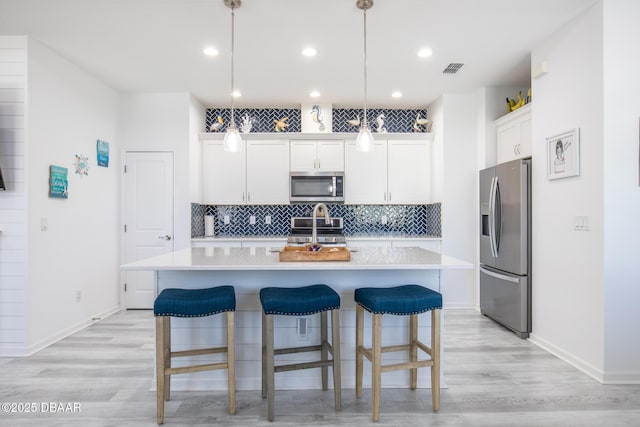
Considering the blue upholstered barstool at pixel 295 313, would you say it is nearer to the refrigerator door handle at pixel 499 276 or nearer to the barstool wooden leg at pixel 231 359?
the barstool wooden leg at pixel 231 359

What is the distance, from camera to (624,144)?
2541mm

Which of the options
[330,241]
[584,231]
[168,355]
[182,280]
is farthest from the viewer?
[330,241]

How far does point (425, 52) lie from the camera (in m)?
3.38

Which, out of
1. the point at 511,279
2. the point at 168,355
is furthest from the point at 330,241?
the point at 168,355

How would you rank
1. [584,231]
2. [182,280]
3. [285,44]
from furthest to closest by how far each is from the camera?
[285,44], [584,231], [182,280]

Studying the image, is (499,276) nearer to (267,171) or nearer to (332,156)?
(332,156)

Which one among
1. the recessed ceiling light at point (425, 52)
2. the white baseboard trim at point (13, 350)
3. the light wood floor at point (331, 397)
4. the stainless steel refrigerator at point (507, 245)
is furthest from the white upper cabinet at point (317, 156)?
the white baseboard trim at point (13, 350)

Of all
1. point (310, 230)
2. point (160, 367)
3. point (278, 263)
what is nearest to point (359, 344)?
point (278, 263)

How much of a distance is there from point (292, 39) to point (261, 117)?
212 centimetres

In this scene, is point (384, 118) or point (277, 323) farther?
point (384, 118)

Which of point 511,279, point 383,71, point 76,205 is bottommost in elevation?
point 511,279

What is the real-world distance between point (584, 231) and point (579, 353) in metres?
0.91

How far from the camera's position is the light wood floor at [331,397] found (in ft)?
6.93

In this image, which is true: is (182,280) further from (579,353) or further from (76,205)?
(579,353)
